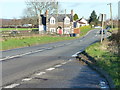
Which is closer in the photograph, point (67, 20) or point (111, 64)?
point (111, 64)

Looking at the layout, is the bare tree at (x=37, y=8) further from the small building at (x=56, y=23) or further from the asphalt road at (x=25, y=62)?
the asphalt road at (x=25, y=62)

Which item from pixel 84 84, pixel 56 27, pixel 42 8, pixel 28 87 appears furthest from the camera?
pixel 56 27

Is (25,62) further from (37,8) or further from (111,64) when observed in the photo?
(37,8)

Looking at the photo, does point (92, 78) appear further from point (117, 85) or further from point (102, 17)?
point (102, 17)

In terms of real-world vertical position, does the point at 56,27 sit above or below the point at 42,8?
below

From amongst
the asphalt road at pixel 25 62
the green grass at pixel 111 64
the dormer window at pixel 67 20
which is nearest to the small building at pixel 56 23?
the dormer window at pixel 67 20

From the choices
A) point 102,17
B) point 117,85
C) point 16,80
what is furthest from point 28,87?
point 102,17

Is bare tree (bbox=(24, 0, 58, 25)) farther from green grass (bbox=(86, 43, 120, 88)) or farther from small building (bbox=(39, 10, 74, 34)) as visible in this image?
green grass (bbox=(86, 43, 120, 88))

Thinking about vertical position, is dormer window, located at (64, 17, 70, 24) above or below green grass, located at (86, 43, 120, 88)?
above

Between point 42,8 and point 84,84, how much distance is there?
68.6 metres

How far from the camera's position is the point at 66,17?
85.4 metres

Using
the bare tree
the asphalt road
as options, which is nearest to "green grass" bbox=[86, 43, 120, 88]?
the asphalt road

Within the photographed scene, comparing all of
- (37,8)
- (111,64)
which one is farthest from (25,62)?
(37,8)

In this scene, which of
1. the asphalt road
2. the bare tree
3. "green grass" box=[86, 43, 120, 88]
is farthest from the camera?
Result: the bare tree
